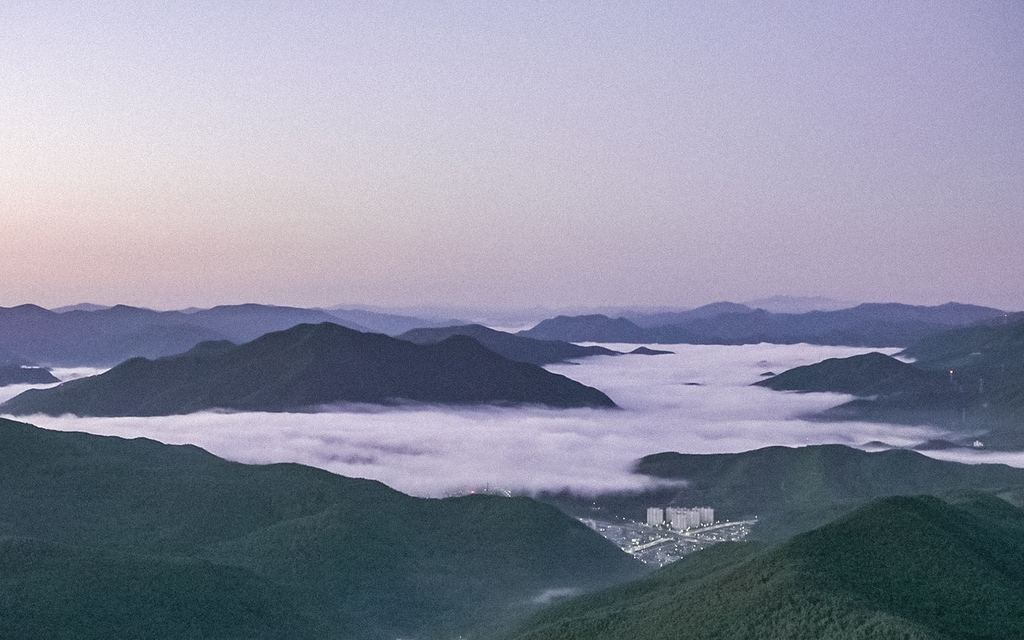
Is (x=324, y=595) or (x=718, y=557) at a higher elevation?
(x=718, y=557)

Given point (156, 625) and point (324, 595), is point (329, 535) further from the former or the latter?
point (156, 625)

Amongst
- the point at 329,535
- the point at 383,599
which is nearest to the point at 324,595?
the point at 383,599

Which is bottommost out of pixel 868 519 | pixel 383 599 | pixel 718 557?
pixel 383 599

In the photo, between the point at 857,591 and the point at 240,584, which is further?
the point at 240,584

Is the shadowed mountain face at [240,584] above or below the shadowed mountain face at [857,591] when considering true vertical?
below

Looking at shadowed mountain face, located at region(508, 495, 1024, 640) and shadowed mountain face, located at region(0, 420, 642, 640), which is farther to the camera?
shadowed mountain face, located at region(0, 420, 642, 640)

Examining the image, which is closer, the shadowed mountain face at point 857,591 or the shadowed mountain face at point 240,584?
the shadowed mountain face at point 857,591

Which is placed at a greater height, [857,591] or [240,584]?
[857,591]

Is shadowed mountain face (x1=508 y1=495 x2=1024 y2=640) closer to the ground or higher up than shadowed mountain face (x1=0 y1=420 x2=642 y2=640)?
higher up
